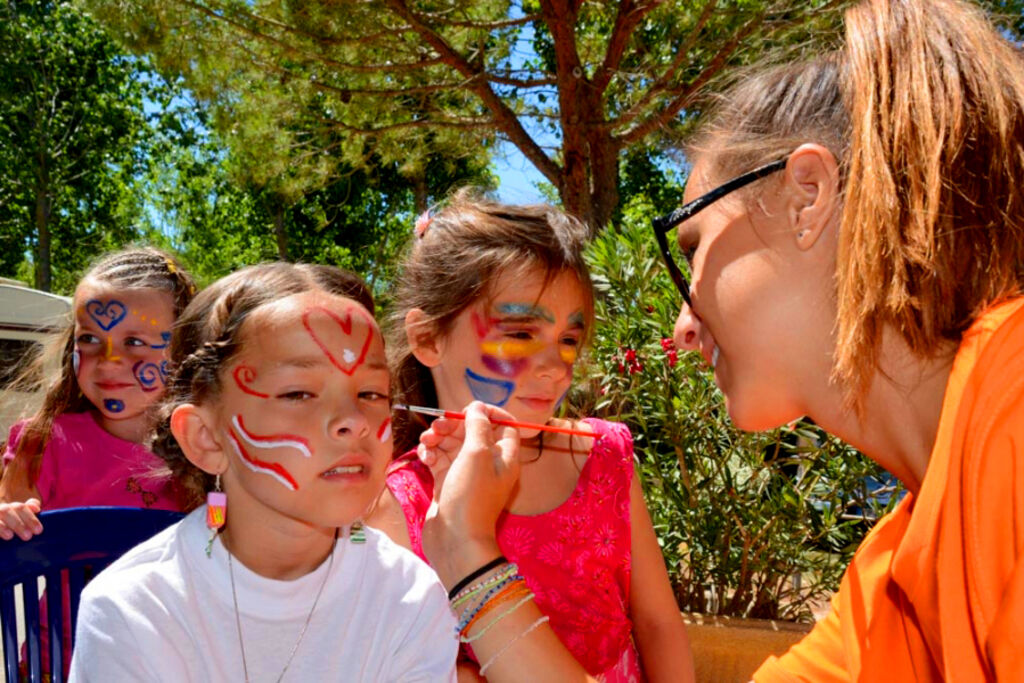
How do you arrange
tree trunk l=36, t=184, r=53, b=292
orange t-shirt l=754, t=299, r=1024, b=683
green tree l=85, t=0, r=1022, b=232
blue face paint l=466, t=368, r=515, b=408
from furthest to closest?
tree trunk l=36, t=184, r=53, b=292 → green tree l=85, t=0, r=1022, b=232 → blue face paint l=466, t=368, r=515, b=408 → orange t-shirt l=754, t=299, r=1024, b=683

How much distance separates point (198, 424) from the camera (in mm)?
1426

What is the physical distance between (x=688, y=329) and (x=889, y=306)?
37cm

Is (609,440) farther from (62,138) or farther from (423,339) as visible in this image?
(62,138)

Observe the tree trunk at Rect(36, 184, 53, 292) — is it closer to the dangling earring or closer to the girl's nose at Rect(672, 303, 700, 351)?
the dangling earring

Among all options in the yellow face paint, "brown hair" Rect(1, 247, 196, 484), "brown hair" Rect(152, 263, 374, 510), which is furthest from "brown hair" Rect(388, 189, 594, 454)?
"brown hair" Rect(1, 247, 196, 484)

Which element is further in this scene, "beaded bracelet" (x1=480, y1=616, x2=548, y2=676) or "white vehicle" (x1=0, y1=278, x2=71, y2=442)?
"white vehicle" (x1=0, y1=278, x2=71, y2=442)

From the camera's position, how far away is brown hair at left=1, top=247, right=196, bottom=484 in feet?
7.79

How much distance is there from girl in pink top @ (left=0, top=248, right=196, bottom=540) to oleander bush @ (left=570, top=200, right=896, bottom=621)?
148 cm

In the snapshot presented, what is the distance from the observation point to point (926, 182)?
1.09 m

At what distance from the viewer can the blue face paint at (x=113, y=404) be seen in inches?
91.0

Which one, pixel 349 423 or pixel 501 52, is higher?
pixel 501 52

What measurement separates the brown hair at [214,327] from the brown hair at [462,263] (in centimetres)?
37

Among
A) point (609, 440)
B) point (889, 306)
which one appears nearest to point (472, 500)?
point (609, 440)

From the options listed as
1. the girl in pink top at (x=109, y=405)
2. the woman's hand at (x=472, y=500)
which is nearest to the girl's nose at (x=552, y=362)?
the woman's hand at (x=472, y=500)
